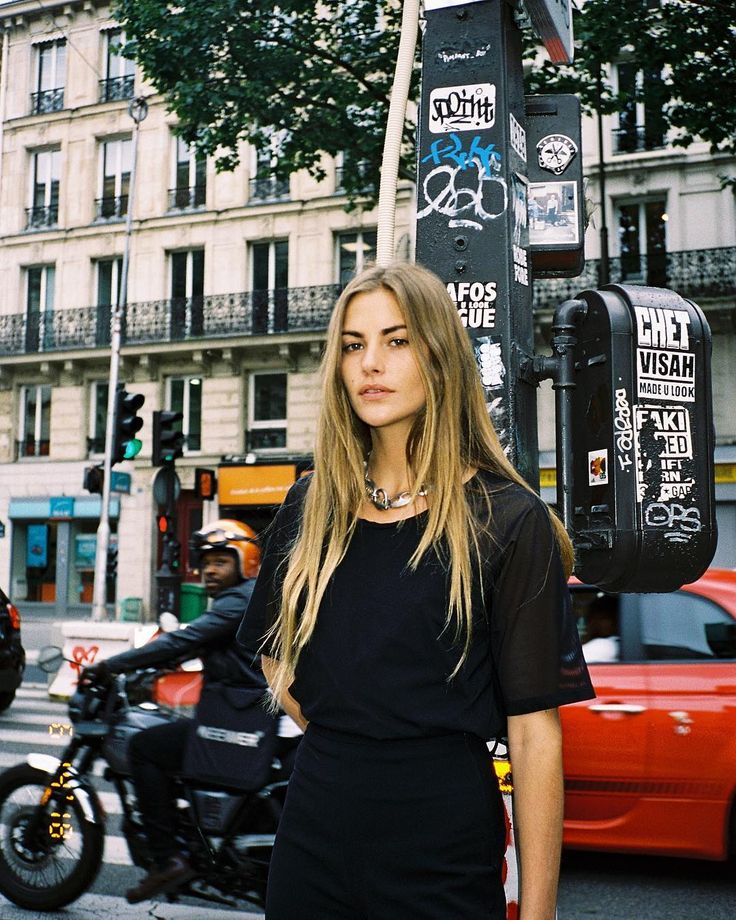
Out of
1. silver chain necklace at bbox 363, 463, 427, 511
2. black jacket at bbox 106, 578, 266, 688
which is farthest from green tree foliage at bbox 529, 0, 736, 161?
silver chain necklace at bbox 363, 463, 427, 511

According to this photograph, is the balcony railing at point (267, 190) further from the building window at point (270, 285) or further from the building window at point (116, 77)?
the building window at point (116, 77)

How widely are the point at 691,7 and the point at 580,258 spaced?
13.9m

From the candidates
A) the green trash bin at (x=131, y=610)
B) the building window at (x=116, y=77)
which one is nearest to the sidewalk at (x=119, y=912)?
the green trash bin at (x=131, y=610)

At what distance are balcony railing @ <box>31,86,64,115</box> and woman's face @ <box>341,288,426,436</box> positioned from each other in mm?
30946

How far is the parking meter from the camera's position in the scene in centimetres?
252

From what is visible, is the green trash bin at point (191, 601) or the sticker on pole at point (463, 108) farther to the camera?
the green trash bin at point (191, 601)

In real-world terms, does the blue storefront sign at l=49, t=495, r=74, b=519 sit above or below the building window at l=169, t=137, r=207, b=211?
below

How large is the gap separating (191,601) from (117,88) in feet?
56.7

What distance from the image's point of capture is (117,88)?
29.3m

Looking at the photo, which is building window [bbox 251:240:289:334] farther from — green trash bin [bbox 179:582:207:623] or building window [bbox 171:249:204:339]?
green trash bin [bbox 179:582:207:623]

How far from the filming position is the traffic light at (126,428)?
13391 millimetres

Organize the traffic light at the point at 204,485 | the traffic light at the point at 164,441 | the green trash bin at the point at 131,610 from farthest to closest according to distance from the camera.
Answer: the green trash bin at the point at 131,610, the traffic light at the point at 204,485, the traffic light at the point at 164,441

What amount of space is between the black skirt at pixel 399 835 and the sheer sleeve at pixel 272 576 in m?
0.34

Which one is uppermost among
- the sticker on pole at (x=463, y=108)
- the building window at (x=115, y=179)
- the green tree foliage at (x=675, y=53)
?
the building window at (x=115, y=179)
